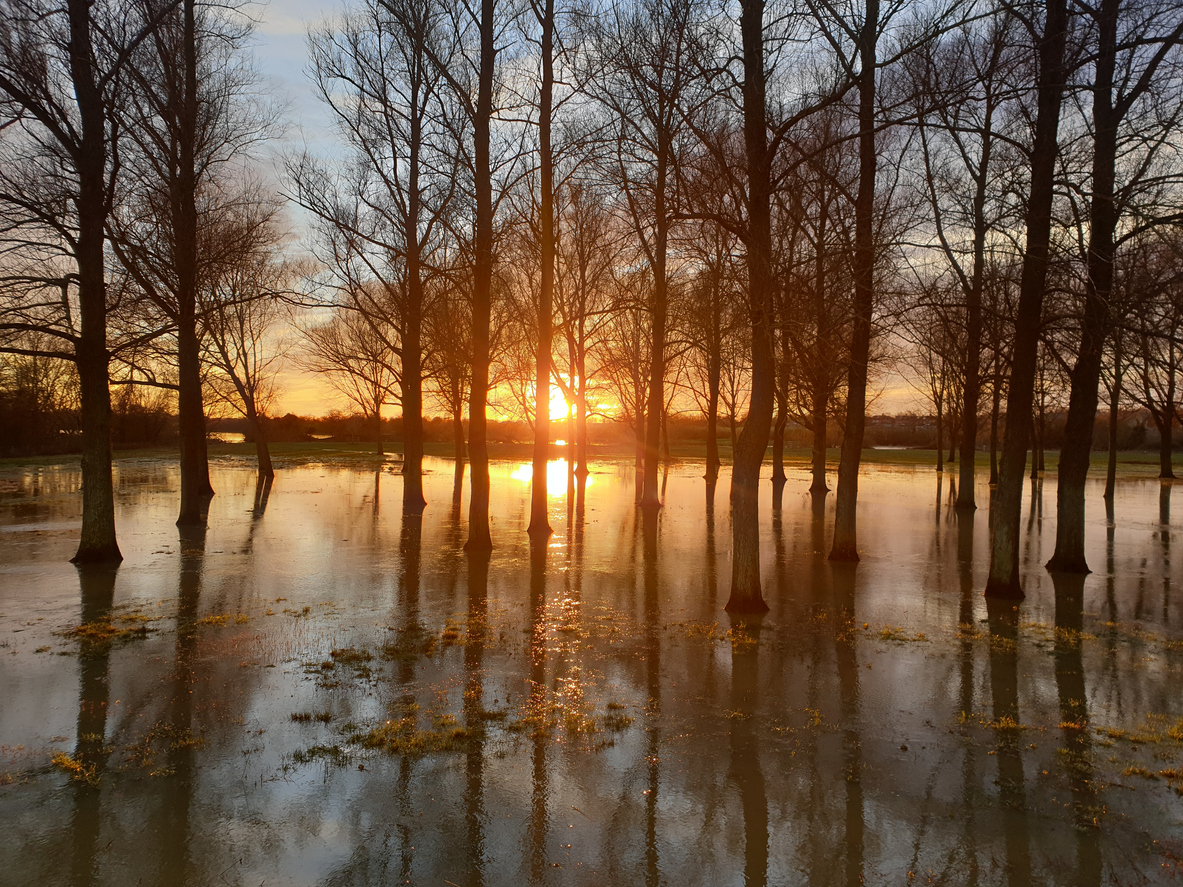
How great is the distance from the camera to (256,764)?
5504mm

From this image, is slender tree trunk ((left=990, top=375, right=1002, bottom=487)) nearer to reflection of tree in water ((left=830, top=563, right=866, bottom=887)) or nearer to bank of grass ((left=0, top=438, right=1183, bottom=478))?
bank of grass ((left=0, top=438, right=1183, bottom=478))

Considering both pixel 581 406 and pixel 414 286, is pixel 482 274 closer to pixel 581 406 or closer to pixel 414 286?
pixel 414 286

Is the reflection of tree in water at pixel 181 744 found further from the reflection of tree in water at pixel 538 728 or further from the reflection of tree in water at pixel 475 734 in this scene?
the reflection of tree in water at pixel 538 728

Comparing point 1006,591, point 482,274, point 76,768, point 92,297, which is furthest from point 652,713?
point 92,297

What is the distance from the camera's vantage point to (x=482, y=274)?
1498 centimetres

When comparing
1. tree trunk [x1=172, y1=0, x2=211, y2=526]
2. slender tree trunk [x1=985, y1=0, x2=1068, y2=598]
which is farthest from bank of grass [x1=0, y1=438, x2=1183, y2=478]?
slender tree trunk [x1=985, y1=0, x2=1068, y2=598]

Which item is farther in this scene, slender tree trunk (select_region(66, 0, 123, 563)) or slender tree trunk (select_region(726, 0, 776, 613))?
slender tree trunk (select_region(66, 0, 123, 563))

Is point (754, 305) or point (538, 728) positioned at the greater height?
point (754, 305)

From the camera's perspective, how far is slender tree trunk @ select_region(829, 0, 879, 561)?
1209 cm

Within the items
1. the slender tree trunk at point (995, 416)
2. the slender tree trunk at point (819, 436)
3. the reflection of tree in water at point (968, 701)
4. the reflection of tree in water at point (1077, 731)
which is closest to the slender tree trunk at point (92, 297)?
the reflection of tree in water at point (968, 701)

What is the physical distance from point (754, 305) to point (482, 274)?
7.09 metres

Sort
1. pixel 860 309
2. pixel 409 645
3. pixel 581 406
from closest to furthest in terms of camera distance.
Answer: pixel 409 645
pixel 860 309
pixel 581 406

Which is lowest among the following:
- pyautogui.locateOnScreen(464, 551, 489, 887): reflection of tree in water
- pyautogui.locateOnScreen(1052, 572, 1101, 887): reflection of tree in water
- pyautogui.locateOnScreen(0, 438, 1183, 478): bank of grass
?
pyautogui.locateOnScreen(1052, 572, 1101, 887): reflection of tree in water

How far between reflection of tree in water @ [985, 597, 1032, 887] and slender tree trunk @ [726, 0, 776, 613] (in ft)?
9.78
